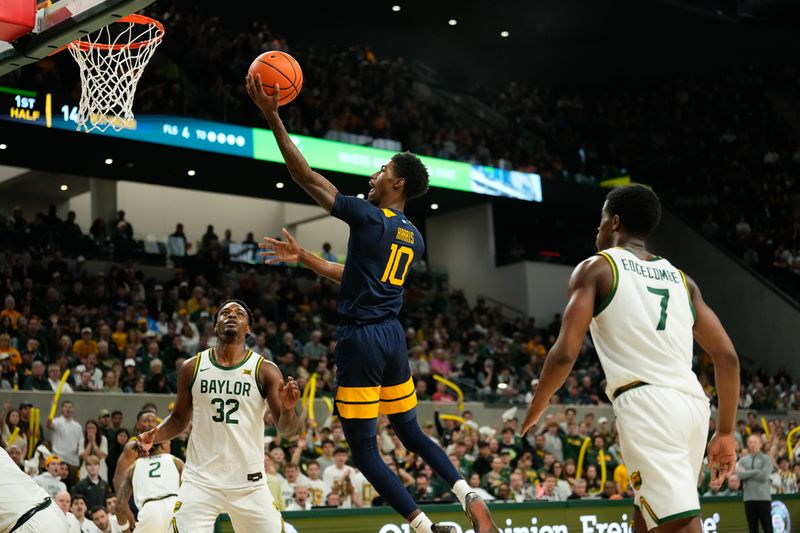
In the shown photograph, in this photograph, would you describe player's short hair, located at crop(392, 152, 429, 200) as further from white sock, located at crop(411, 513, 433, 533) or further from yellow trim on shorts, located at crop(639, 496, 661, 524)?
yellow trim on shorts, located at crop(639, 496, 661, 524)

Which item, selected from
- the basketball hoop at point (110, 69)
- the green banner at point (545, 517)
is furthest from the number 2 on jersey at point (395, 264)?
the green banner at point (545, 517)

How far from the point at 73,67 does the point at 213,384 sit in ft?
47.5

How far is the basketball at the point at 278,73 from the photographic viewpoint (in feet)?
19.9

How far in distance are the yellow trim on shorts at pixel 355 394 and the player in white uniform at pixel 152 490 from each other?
391 cm

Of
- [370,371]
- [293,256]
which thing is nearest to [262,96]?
[293,256]

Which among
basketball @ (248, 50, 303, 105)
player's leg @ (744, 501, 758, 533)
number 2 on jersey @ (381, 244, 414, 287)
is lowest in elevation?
player's leg @ (744, 501, 758, 533)

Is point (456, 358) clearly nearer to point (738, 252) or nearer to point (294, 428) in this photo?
point (738, 252)

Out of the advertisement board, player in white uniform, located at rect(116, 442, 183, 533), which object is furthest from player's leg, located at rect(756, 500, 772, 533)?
the advertisement board

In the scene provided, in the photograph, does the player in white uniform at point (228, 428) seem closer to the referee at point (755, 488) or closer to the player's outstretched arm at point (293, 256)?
the player's outstretched arm at point (293, 256)

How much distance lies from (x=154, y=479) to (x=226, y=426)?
3.13 meters

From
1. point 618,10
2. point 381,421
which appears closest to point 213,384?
point 381,421

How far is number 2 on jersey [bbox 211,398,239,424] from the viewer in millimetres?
6605

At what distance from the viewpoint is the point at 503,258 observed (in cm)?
2930

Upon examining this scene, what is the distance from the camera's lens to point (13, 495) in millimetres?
5297
